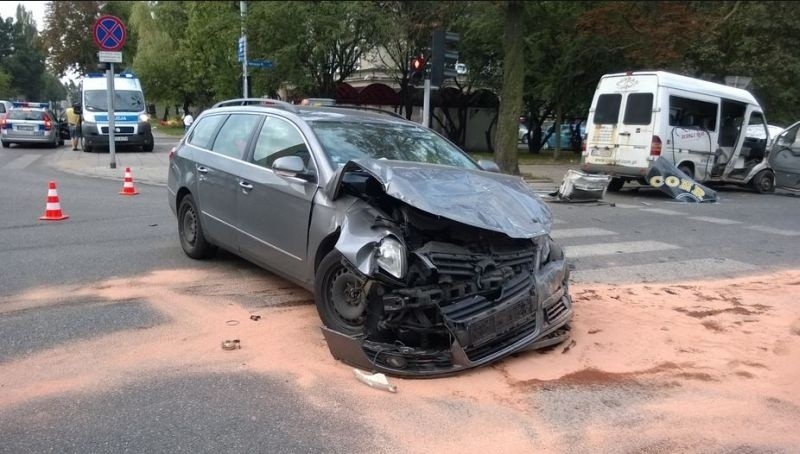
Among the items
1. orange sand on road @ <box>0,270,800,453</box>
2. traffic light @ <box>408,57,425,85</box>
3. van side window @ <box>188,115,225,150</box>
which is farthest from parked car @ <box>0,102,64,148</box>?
orange sand on road @ <box>0,270,800,453</box>

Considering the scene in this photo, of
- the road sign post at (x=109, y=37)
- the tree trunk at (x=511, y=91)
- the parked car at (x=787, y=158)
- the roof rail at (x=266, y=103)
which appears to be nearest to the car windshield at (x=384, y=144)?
the roof rail at (x=266, y=103)

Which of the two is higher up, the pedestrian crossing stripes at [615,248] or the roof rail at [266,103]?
the roof rail at [266,103]

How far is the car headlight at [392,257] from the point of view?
13.2ft

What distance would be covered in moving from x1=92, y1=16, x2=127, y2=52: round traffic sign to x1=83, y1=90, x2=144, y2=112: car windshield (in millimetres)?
7683

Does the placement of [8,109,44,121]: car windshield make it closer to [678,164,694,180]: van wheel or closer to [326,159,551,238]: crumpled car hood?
[678,164,694,180]: van wheel

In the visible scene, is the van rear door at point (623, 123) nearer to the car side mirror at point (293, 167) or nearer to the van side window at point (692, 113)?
the van side window at point (692, 113)

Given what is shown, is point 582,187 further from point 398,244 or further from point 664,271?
point 398,244

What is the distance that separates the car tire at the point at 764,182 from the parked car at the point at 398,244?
1390 centimetres

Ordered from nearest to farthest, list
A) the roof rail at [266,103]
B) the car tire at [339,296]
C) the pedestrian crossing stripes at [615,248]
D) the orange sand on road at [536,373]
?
the orange sand on road at [536,373] < the car tire at [339,296] < the roof rail at [266,103] < the pedestrian crossing stripes at [615,248]

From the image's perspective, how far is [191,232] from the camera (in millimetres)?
7062

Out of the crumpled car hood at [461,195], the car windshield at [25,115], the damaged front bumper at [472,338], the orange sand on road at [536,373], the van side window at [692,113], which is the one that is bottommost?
the orange sand on road at [536,373]

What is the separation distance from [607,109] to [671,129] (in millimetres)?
1517

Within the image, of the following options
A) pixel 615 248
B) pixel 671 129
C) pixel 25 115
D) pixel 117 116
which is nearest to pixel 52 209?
pixel 615 248

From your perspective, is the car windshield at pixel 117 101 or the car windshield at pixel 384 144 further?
the car windshield at pixel 117 101
